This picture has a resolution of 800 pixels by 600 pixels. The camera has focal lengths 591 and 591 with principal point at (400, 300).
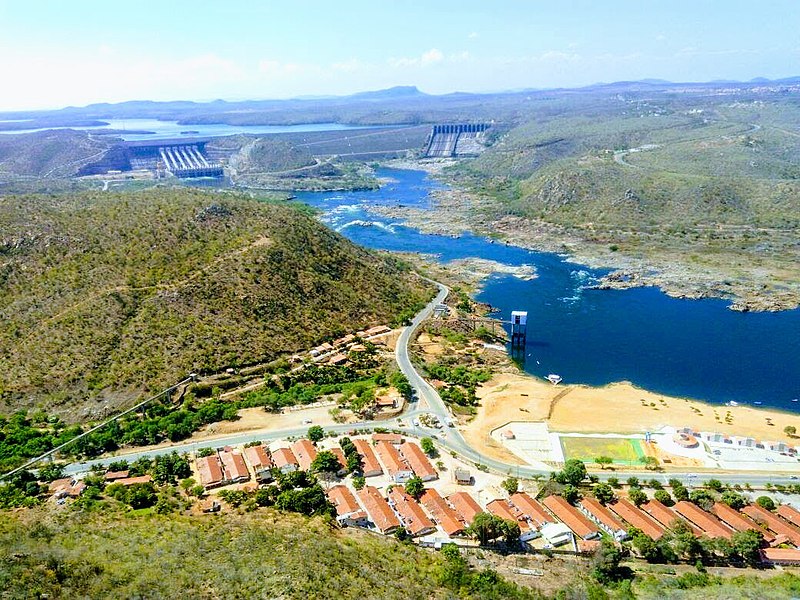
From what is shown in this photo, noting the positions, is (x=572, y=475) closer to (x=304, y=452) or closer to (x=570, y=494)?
(x=570, y=494)

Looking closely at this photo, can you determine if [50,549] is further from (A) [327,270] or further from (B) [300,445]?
(A) [327,270]

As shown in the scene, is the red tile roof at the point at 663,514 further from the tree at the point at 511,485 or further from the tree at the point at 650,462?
the tree at the point at 511,485

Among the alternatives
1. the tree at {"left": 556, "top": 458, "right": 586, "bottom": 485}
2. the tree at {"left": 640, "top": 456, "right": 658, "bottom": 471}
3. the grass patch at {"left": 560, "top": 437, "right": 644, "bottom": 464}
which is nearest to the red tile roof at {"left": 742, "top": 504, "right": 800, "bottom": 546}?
the tree at {"left": 640, "top": 456, "right": 658, "bottom": 471}

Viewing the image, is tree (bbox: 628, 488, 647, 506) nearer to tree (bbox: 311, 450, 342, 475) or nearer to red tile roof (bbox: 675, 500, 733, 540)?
red tile roof (bbox: 675, 500, 733, 540)

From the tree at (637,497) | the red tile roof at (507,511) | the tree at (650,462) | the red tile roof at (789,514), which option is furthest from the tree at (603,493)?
the red tile roof at (789,514)

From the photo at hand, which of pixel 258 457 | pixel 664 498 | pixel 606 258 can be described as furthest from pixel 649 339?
pixel 258 457

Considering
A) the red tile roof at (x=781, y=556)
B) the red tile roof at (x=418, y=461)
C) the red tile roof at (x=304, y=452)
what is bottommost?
the red tile roof at (x=781, y=556)
